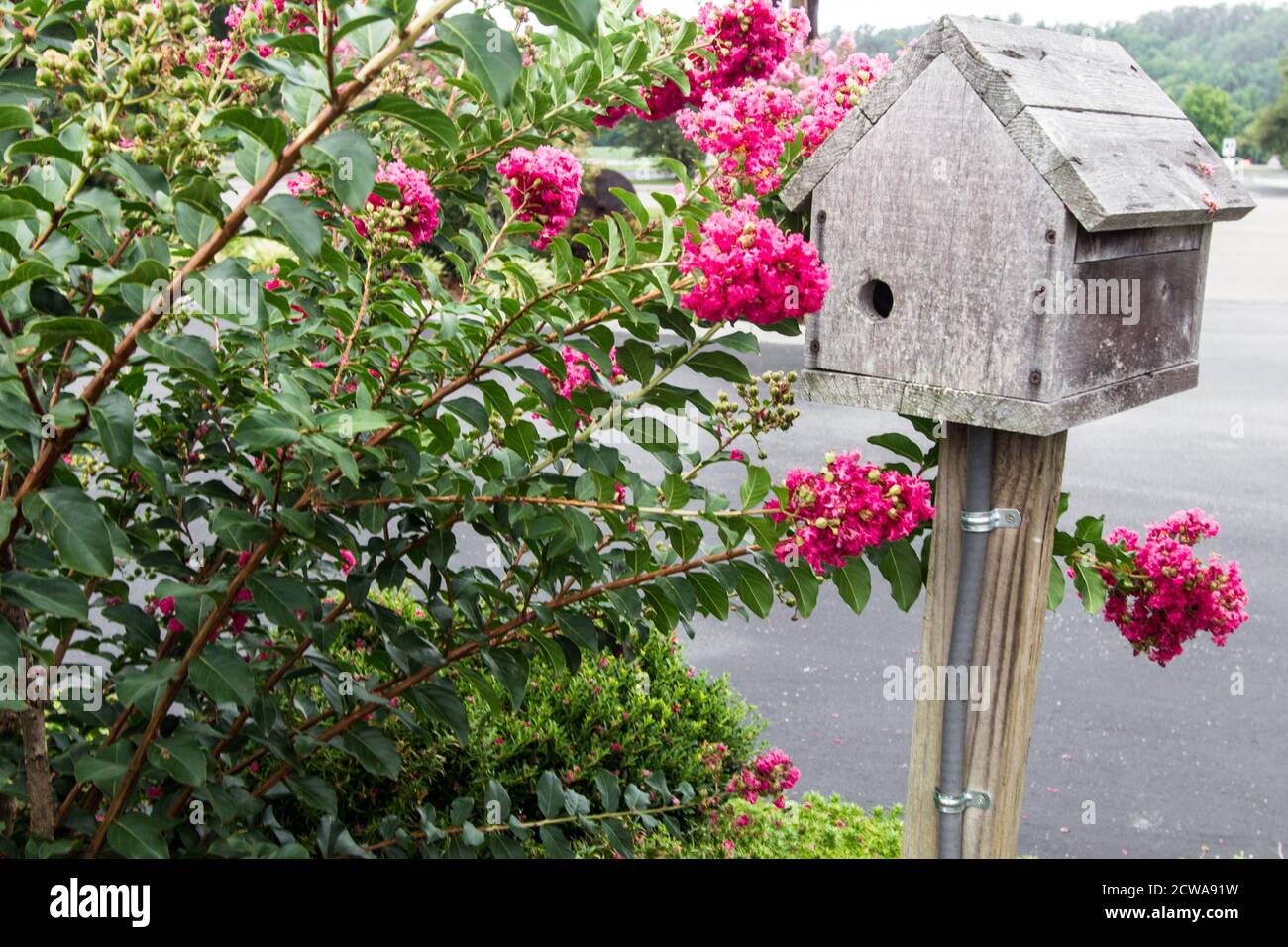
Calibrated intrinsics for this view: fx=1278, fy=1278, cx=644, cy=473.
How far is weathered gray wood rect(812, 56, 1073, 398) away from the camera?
1.95 m

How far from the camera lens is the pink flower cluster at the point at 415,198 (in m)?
2.04

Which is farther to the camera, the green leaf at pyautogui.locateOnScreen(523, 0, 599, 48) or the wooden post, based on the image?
the wooden post

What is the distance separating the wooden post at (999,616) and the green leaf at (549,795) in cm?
69

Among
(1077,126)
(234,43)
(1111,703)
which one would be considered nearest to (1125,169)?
(1077,126)

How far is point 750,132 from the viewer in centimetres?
226

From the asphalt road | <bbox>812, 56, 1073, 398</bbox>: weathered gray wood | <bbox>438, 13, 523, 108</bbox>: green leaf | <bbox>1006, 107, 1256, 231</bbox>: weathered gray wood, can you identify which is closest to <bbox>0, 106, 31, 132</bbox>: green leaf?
<bbox>438, 13, 523, 108</bbox>: green leaf

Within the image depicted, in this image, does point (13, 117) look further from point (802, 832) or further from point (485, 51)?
point (802, 832)

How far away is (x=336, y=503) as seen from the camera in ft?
6.46

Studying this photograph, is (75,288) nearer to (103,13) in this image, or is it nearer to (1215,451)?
(103,13)

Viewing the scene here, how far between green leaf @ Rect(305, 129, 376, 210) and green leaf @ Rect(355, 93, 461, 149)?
0.13 feet

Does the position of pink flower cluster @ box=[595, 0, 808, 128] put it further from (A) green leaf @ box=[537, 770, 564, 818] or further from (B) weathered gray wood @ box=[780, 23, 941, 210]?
(A) green leaf @ box=[537, 770, 564, 818]

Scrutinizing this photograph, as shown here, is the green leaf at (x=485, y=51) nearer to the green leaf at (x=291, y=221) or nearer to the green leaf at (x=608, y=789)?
the green leaf at (x=291, y=221)

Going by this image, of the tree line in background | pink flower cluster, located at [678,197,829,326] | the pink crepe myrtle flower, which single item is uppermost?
the tree line in background

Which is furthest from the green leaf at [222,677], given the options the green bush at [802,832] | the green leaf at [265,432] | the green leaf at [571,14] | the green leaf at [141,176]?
the green bush at [802,832]
